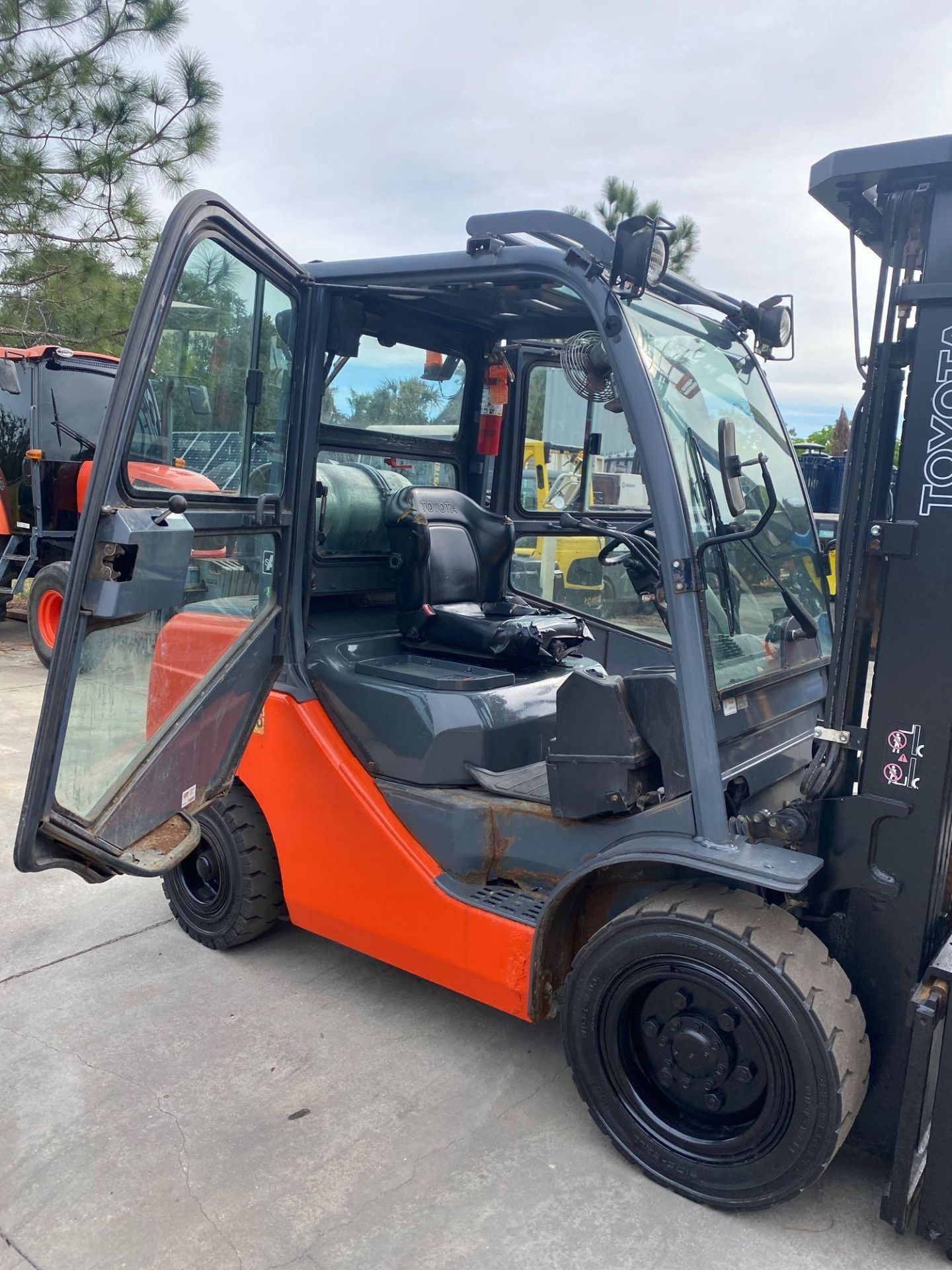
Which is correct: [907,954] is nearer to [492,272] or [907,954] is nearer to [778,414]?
[778,414]

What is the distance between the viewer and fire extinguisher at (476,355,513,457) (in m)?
4.16

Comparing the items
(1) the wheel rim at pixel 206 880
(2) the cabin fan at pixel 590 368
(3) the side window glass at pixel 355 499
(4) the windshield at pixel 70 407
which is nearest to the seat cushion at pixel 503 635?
(3) the side window glass at pixel 355 499

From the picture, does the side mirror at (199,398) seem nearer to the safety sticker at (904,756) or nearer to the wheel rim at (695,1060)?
the wheel rim at (695,1060)

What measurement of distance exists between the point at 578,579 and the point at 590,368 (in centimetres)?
164

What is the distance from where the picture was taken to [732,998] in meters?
2.50

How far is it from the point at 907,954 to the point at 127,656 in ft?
6.92

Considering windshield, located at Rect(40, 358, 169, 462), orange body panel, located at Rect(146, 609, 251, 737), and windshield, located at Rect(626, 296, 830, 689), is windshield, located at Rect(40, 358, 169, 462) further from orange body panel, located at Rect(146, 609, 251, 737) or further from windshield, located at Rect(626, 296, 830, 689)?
windshield, located at Rect(626, 296, 830, 689)

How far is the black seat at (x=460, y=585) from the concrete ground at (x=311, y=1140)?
1.24 meters

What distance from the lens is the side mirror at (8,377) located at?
28.0ft

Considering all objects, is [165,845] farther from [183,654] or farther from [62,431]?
[62,431]

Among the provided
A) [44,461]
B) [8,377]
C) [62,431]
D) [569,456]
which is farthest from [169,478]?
[62,431]

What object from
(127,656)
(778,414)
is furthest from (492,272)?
(127,656)

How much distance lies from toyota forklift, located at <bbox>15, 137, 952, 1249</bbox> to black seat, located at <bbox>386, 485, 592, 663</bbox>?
0.06 ft

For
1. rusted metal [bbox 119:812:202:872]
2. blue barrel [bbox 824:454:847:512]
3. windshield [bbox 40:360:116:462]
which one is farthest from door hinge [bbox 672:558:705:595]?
windshield [bbox 40:360:116:462]
